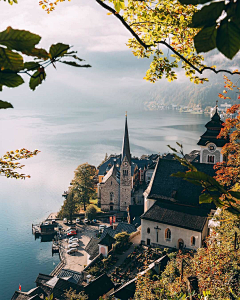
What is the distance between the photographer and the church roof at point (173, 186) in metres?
24.1

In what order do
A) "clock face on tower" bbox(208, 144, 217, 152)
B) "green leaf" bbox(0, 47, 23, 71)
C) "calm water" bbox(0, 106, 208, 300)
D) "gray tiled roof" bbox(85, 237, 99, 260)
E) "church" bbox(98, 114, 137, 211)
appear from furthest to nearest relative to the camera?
1. "church" bbox(98, 114, 137, 211)
2. "calm water" bbox(0, 106, 208, 300)
3. "clock face on tower" bbox(208, 144, 217, 152)
4. "gray tiled roof" bbox(85, 237, 99, 260)
5. "green leaf" bbox(0, 47, 23, 71)

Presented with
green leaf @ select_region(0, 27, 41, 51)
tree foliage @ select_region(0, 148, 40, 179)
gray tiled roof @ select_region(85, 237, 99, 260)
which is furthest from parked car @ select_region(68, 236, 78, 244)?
green leaf @ select_region(0, 27, 41, 51)

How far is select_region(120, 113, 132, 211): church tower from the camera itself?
3903 centimetres

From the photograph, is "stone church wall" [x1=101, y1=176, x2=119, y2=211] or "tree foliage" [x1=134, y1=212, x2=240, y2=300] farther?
"stone church wall" [x1=101, y1=176, x2=119, y2=211]

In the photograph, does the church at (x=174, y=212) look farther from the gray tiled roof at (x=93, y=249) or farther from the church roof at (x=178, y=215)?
the gray tiled roof at (x=93, y=249)

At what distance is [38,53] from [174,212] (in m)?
23.7

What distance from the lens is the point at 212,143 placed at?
30.4 meters

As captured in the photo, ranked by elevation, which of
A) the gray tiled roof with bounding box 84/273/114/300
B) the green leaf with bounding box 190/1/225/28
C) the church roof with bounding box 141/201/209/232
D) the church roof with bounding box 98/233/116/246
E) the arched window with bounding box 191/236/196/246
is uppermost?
the green leaf with bounding box 190/1/225/28

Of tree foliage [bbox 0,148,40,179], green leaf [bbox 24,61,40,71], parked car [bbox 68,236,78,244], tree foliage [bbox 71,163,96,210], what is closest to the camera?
green leaf [bbox 24,61,40,71]

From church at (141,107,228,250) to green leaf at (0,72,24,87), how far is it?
73.4 ft

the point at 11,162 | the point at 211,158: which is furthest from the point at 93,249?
the point at 11,162

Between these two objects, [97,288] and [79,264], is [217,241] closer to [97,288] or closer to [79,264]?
[97,288]

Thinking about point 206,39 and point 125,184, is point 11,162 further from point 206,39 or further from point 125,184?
point 125,184

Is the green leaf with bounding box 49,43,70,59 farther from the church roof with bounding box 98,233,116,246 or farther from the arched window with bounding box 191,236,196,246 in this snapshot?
the church roof with bounding box 98,233,116,246
